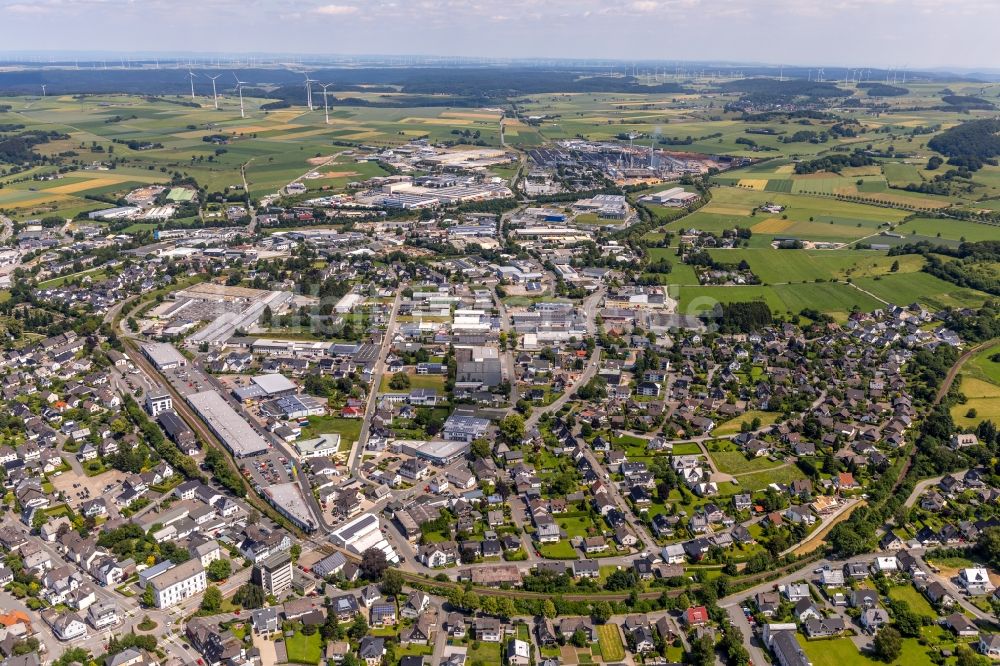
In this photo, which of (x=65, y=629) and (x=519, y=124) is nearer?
(x=65, y=629)

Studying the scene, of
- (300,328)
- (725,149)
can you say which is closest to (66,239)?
(300,328)

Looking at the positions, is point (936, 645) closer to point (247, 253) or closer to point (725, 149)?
point (247, 253)

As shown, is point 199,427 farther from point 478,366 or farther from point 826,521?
point 826,521

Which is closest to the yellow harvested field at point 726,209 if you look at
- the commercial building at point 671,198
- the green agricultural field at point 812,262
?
the commercial building at point 671,198

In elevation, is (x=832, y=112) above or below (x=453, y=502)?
above

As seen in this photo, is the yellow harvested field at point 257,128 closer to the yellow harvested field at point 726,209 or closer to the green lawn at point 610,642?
the yellow harvested field at point 726,209

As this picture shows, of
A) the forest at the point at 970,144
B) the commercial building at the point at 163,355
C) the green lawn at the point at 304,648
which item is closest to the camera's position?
the green lawn at the point at 304,648
